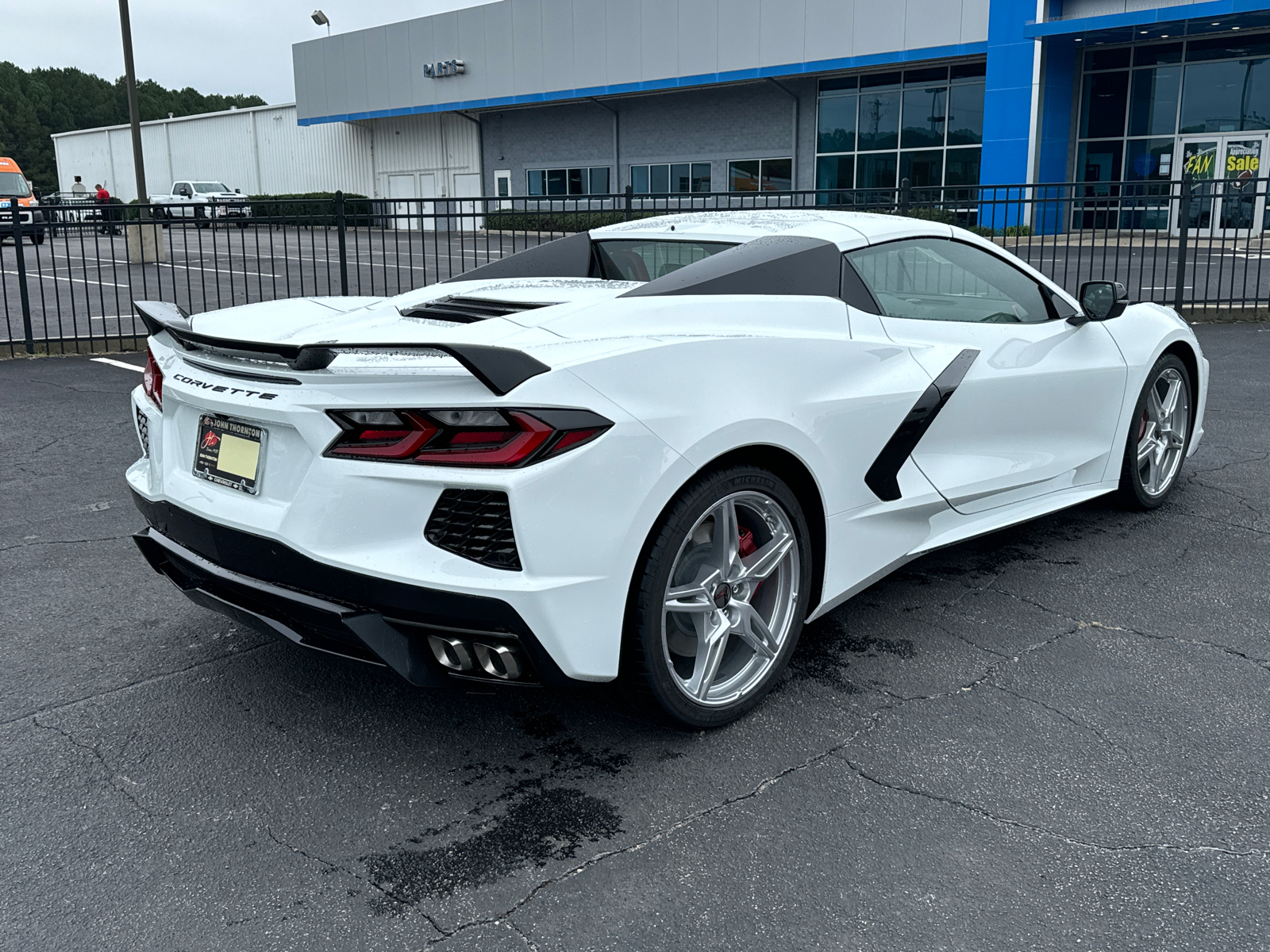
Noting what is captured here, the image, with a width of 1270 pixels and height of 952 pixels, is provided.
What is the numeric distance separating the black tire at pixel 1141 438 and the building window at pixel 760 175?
2957cm

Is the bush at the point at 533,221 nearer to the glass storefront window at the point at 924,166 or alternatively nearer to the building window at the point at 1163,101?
the building window at the point at 1163,101

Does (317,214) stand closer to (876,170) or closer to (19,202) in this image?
(876,170)

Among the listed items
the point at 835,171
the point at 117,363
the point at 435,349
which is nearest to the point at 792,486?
the point at 435,349

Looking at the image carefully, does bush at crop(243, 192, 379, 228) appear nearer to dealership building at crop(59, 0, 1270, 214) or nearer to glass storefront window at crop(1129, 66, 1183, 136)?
dealership building at crop(59, 0, 1270, 214)

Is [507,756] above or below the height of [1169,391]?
below

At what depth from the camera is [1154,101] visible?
1091 inches

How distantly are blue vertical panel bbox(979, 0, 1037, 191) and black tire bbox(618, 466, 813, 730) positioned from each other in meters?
26.6

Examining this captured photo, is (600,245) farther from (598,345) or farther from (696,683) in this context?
(696,683)

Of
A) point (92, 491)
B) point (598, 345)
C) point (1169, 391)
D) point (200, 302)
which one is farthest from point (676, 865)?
point (200, 302)

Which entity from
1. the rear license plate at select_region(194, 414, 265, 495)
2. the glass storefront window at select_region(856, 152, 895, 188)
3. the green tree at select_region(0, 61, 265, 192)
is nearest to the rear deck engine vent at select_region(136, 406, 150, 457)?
the rear license plate at select_region(194, 414, 265, 495)

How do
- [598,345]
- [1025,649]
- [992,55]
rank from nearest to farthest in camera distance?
[598,345] < [1025,649] < [992,55]

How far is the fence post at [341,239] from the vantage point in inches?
455

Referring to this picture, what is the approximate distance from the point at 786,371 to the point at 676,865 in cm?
144

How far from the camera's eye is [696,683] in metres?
3.17
